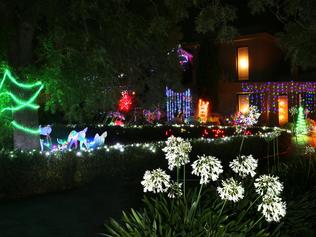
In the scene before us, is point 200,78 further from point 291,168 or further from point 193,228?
point 193,228

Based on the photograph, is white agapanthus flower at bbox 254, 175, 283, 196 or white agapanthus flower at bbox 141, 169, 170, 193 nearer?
white agapanthus flower at bbox 254, 175, 283, 196

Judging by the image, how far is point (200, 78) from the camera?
26.5 meters

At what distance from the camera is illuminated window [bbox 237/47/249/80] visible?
2670cm

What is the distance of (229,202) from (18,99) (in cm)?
680

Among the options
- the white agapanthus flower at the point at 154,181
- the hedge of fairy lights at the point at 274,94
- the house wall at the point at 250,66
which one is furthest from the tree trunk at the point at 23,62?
the house wall at the point at 250,66

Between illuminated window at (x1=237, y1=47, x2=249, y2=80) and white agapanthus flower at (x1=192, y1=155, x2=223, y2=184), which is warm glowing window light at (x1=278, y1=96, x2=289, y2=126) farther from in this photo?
white agapanthus flower at (x1=192, y1=155, x2=223, y2=184)

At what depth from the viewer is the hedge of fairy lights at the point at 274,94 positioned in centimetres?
2470

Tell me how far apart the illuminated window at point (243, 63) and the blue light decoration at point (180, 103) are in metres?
3.38

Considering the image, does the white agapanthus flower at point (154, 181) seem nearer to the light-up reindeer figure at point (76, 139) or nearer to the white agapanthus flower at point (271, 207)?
the white agapanthus flower at point (271, 207)

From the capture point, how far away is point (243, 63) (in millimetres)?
26906

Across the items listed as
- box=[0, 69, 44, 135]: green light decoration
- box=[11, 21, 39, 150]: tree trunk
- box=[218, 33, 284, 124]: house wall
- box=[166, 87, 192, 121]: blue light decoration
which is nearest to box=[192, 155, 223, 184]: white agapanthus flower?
box=[0, 69, 44, 135]: green light decoration

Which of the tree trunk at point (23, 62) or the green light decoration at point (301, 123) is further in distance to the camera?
the green light decoration at point (301, 123)

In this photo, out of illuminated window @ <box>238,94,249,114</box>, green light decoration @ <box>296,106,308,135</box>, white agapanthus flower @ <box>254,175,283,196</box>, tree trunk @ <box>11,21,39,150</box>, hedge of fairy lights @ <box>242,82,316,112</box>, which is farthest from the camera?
illuminated window @ <box>238,94,249,114</box>

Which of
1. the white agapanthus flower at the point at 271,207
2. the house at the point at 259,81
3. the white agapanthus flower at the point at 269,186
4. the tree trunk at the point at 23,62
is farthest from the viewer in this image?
the house at the point at 259,81
